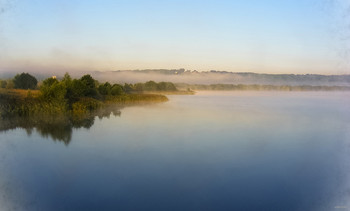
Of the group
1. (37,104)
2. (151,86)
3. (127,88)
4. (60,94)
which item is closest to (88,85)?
(60,94)

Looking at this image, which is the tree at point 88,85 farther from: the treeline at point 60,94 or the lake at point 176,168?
the lake at point 176,168

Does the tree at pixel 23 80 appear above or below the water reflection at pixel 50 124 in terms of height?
above

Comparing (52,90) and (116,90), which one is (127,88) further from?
(52,90)

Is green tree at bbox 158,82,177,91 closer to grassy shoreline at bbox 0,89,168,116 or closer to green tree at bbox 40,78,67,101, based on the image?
grassy shoreline at bbox 0,89,168,116

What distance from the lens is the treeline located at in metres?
13.2

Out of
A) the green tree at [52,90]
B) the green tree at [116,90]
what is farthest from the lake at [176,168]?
the green tree at [116,90]

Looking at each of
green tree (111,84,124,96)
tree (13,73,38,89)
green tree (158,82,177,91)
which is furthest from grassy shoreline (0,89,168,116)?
green tree (158,82,177,91)

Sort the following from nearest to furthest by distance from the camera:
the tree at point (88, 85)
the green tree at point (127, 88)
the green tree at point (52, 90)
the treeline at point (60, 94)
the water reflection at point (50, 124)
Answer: the treeline at point (60, 94), the water reflection at point (50, 124), the green tree at point (52, 90), the tree at point (88, 85), the green tree at point (127, 88)

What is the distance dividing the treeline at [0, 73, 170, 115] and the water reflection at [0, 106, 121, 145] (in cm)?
51

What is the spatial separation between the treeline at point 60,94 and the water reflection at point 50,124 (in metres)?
0.51

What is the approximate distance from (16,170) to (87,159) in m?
2.51

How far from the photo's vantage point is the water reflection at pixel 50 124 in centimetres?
1448

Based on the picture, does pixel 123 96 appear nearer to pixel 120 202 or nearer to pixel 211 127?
pixel 211 127

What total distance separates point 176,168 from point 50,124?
34.5 ft
